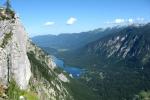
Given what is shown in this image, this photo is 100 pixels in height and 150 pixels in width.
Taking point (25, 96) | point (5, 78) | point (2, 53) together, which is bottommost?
point (25, 96)

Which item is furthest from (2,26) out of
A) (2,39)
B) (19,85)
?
(19,85)

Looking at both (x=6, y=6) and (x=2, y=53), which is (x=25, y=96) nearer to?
(x=2, y=53)

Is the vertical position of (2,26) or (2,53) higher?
(2,26)

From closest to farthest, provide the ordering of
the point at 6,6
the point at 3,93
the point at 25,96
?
the point at 3,93 < the point at 25,96 < the point at 6,6

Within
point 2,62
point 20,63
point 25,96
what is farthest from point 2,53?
point 25,96

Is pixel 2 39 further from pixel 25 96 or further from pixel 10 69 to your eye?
pixel 25 96

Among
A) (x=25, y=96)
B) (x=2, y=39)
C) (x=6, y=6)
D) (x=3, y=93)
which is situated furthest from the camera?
(x=6, y=6)

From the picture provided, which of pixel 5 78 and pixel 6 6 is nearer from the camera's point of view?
pixel 5 78
